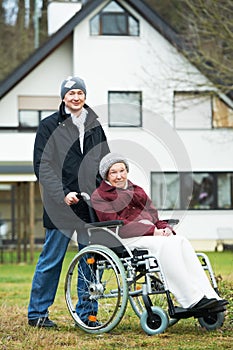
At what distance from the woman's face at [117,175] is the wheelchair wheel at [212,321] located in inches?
46.5

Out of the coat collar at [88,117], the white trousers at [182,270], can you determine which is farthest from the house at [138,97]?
the white trousers at [182,270]

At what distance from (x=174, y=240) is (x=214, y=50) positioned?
22605 mm

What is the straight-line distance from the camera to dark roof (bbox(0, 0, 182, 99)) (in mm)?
28656

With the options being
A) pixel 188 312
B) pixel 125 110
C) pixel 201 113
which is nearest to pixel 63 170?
pixel 188 312

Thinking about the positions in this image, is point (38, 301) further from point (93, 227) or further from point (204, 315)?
point (204, 315)

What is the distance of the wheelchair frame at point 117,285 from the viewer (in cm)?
665

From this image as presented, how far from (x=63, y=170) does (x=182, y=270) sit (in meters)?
1.31

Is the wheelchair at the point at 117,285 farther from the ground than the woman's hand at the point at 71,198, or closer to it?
closer to it

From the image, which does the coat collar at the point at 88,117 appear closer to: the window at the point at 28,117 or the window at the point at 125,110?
the window at the point at 125,110

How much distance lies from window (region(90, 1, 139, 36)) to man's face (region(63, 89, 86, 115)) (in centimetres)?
2250

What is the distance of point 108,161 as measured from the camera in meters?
7.18

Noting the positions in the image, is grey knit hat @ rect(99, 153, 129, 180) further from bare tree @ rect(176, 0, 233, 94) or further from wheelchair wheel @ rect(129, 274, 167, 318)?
bare tree @ rect(176, 0, 233, 94)

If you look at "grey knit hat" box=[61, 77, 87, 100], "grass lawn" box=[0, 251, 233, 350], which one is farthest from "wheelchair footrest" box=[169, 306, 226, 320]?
"grey knit hat" box=[61, 77, 87, 100]

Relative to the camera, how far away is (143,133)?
30.0m
